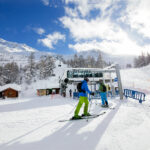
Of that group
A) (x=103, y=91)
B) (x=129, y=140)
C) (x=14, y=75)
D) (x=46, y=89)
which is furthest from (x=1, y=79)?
(x=129, y=140)

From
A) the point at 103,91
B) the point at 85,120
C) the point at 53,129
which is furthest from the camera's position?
the point at 103,91

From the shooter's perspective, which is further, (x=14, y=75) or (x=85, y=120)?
(x=14, y=75)

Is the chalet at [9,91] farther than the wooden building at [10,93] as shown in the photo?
No

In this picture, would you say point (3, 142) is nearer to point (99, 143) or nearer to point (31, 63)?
point (99, 143)

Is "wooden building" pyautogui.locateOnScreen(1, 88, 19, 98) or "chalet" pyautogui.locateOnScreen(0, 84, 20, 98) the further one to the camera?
"wooden building" pyautogui.locateOnScreen(1, 88, 19, 98)

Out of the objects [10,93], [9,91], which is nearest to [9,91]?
[9,91]

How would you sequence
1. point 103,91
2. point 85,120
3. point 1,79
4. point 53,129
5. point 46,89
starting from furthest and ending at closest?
point 1,79 → point 46,89 → point 103,91 → point 85,120 → point 53,129

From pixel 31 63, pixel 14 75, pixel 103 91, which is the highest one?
pixel 31 63

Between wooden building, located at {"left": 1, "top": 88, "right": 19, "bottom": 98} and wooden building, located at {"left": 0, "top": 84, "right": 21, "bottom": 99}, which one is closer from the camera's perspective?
wooden building, located at {"left": 0, "top": 84, "right": 21, "bottom": 99}

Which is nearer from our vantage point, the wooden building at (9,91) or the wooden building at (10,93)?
the wooden building at (9,91)

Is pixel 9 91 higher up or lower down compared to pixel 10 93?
higher up

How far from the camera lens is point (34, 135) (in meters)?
2.56

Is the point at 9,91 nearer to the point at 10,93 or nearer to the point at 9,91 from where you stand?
the point at 9,91

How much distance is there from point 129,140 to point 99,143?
0.74 metres
